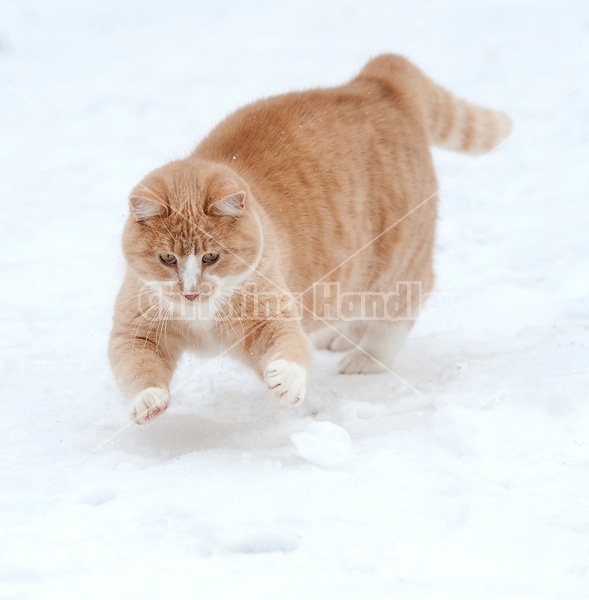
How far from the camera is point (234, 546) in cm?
210

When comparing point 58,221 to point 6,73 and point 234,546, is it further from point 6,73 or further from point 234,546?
point 234,546

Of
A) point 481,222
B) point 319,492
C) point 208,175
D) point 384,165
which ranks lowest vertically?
point 481,222

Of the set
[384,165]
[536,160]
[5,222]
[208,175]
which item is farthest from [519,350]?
[5,222]

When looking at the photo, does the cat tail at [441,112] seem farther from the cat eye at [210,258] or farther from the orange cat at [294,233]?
the cat eye at [210,258]

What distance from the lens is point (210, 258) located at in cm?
289

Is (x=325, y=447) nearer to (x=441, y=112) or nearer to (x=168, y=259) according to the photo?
(x=168, y=259)

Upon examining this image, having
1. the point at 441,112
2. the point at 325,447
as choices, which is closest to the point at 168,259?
the point at 325,447

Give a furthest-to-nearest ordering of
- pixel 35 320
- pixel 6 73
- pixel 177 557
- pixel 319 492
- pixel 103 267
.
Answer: pixel 6 73 < pixel 103 267 < pixel 35 320 < pixel 319 492 < pixel 177 557

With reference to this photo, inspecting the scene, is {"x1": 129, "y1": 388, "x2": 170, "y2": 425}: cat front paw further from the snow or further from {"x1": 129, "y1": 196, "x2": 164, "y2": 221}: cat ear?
{"x1": 129, "y1": 196, "x2": 164, "y2": 221}: cat ear

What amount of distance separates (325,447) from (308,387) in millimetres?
1084

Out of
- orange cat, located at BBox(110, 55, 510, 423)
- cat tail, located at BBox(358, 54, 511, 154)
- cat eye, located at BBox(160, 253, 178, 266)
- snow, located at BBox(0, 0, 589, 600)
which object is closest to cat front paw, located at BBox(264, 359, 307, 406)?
orange cat, located at BBox(110, 55, 510, 423)

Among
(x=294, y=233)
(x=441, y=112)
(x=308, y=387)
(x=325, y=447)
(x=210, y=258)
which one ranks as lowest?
(x=308, y=387)

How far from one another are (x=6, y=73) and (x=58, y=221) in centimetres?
250

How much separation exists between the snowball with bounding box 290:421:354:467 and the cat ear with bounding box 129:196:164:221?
3.00 feet
